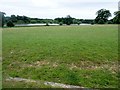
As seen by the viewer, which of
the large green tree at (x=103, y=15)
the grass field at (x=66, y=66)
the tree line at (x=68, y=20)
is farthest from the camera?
the large green tree at (x=103, y=15)

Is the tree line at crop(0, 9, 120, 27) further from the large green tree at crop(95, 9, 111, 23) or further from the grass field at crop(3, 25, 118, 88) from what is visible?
the grass field at crop(3, 25, 118, 88)

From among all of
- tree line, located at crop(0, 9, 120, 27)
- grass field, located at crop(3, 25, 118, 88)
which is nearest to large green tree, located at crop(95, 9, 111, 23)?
tree line, located at crop(0, 9, 120, 27)

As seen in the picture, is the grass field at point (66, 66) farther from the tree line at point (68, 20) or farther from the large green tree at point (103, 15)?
the large green tree at point (103, 15)

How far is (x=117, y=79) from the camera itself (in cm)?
1084

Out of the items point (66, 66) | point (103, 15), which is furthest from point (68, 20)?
point (66, 66)

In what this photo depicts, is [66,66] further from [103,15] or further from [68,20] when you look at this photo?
[103,15]

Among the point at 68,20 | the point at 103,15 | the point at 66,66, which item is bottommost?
the point at 66,66

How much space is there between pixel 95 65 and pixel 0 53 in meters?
7.89

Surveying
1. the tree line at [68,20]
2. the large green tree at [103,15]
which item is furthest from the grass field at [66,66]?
the large green tree at [103,15]

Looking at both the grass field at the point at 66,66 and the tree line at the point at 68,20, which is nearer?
the grass field at the point at 66,66

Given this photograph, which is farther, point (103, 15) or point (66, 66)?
point (103, 15)

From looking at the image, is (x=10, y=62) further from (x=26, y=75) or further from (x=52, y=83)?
(x=52, y=83)

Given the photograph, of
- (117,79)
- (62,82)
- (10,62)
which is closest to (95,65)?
(117,79)

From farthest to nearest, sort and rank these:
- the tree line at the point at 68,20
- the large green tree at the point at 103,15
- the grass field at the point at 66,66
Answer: the large green tree at the point at 103,15, the tree line at the point at 68,20, the grass field at the point at 66,66
